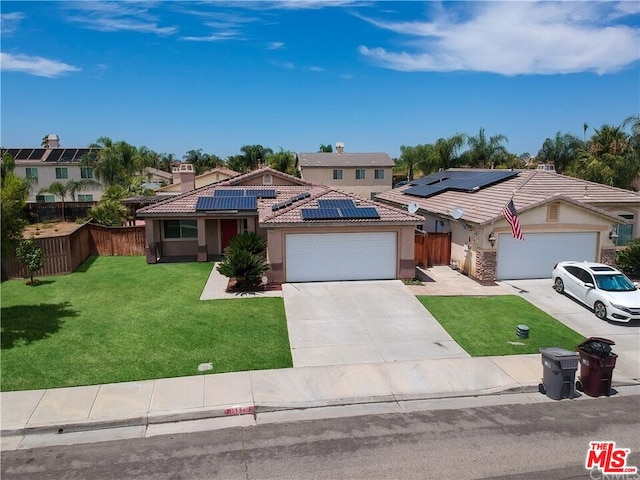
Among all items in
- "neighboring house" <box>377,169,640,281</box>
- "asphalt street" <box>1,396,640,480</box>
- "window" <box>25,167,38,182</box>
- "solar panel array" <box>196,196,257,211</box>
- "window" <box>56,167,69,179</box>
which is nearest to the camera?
"asphalt street" <box>1,396,640,480</box>

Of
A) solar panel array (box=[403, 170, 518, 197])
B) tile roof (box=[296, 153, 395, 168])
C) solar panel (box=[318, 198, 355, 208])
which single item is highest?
tile roof (box=[296, 153, 395, 168])

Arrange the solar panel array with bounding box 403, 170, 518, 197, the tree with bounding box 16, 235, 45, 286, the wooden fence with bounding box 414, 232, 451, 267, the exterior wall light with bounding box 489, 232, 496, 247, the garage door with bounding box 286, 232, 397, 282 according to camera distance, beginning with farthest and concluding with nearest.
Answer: the solar panel array with bounding box 403, 170, 518, 197, the wooden fence with bounding box 414, 232, 451, 267, the exterior wall light with bounding box 489, 232, 496, 247, the garage door with bounding box 286, 232, 397, 282, the tree with bounding box 16, 235, 45, 286

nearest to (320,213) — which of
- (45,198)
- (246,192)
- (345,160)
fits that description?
(246,192)

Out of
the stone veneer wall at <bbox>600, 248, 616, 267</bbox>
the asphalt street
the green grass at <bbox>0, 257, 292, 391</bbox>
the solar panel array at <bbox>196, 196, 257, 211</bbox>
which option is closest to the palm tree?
the solar panel array at <bbox>196, 196, 257, 211</bbox>

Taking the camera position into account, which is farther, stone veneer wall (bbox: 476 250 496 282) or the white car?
stone veneer wall (bbox: 476 250 496 282)

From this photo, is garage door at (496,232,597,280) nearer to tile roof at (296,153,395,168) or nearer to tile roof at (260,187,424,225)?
tile roof at (260,187,424,225)

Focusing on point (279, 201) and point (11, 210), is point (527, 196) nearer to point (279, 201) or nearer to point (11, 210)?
point (279, 201)

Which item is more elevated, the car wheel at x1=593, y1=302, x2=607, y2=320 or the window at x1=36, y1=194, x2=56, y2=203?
the window at x1=36, y1=194, x2=56, y2=203
